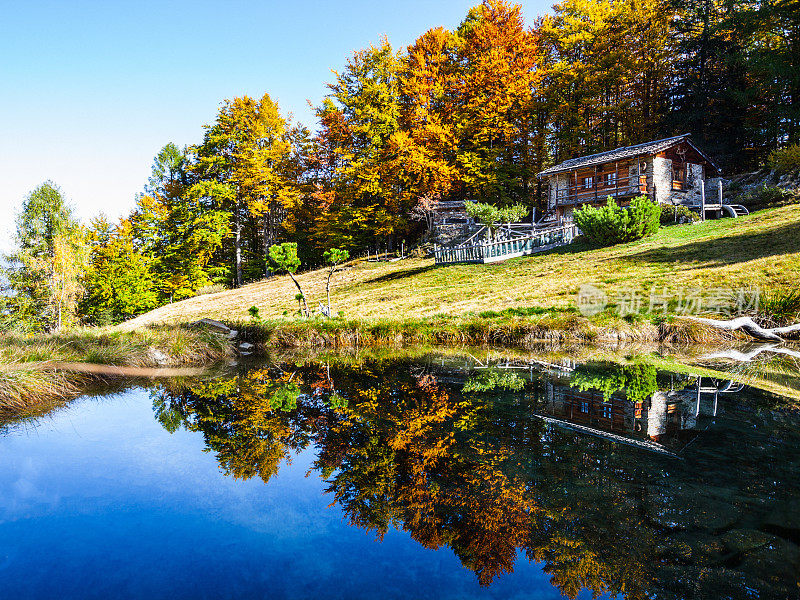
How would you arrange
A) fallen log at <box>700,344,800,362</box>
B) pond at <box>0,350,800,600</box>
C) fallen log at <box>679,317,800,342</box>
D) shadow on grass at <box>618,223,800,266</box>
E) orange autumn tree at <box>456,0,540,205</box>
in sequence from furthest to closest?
orange autumn tree at <box>456,0,540,205</box> < shadow on grass at <box>618,223,800,266</box> < fallen log at <box>679,317,800,342</box> < fallen log at <box>700,344,800,362</box> < pond at <box>0,350,800,600</box>

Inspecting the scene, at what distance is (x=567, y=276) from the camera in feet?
69.3

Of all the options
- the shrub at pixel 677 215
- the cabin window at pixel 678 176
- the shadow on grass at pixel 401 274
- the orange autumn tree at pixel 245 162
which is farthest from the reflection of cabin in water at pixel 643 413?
the orange autumn tree at pixel 245 162

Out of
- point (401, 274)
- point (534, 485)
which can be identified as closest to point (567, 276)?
point (401, 274)

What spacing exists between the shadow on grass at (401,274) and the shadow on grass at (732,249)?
1190 centimetres

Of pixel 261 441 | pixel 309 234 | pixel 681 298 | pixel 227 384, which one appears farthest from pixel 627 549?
pixel 309 234

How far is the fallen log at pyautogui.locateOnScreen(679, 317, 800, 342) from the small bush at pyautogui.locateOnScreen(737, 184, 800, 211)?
17.3 meters

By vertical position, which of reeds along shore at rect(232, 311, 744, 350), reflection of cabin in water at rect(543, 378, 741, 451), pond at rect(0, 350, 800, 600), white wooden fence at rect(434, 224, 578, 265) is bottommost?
pond at rect(0, 350, 800, 600)

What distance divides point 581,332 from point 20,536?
13.3 meters

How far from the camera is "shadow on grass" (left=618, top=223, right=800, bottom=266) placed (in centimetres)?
1772

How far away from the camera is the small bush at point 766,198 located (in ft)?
82.3

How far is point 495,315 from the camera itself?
1586 centimetres

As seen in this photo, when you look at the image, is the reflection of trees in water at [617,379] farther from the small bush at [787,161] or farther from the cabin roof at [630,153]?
the cabin roof at [630,153]

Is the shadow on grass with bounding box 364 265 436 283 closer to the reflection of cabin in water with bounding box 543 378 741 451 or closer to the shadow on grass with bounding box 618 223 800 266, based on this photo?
the shadow on grass with bounding box 618 223 800 266

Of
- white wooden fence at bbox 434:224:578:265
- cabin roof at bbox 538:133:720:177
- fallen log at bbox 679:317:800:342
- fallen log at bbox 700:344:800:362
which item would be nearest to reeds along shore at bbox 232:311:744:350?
fallen log at bbox 679:317:800:342
